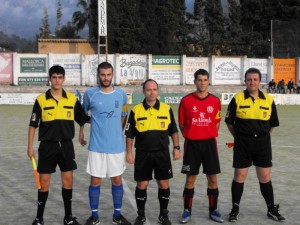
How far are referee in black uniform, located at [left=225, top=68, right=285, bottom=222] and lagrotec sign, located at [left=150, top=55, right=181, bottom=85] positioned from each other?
125 ft

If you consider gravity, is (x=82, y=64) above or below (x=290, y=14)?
below

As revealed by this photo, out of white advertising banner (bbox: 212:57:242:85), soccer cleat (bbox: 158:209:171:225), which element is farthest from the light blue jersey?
white advertising banner (bbox: 212:57:242:85)

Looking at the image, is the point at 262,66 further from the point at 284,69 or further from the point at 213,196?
the point at 213,196

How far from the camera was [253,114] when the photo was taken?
5992 mm

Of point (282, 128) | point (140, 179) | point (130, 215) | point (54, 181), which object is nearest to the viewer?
point (140, 179)

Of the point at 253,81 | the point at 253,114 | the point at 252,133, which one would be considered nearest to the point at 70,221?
the point at 252,133

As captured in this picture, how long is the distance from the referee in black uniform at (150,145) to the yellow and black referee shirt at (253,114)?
3.09 feet

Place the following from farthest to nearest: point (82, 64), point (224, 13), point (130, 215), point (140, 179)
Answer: point (224, 13) < point (82, 64) < point (130, 215) < point (140, 179)

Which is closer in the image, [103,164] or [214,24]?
[103,164]

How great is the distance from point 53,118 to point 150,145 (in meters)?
1.25

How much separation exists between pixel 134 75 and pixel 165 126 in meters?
38.4

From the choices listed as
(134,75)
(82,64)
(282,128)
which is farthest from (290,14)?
(282,128)

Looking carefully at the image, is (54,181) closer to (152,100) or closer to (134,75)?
(152,100)

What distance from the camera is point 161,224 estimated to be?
5914 millimetres
